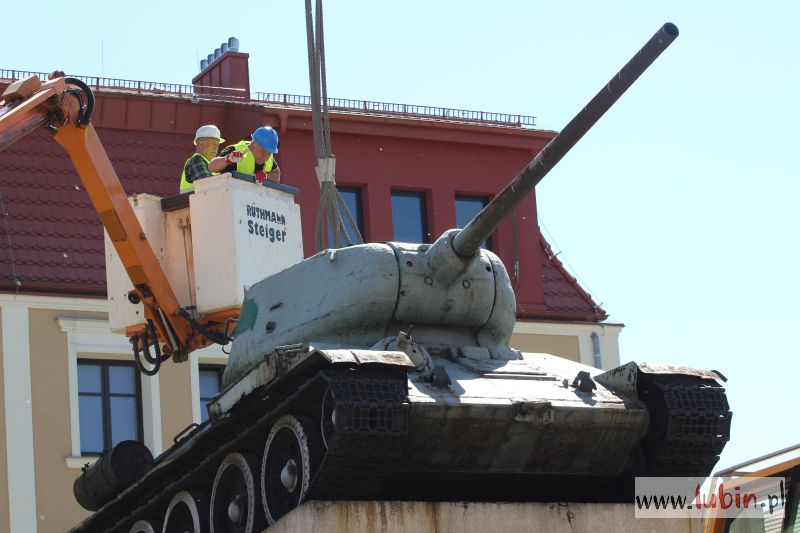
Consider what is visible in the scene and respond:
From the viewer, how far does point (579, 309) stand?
90.5 feet

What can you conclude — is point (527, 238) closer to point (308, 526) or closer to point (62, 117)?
point (62, 117)

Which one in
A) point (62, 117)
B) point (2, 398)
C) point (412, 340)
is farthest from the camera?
point (2, 398)

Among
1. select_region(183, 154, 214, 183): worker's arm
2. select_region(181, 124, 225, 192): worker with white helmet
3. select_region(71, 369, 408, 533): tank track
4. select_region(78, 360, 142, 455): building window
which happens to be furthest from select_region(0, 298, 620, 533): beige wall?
select_region(71, 369, 408, 533): tank track

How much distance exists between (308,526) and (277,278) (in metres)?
3.35

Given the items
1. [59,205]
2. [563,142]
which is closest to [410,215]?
[59,205]

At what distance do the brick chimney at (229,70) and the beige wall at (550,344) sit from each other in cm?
519

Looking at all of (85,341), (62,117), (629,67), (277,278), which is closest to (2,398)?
(85,341)

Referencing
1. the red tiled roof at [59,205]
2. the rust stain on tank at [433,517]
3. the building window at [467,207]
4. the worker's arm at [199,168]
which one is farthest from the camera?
the building window at [467,207]

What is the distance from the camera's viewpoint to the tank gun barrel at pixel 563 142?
13633 mm

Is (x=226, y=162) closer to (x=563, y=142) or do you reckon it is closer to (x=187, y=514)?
(x=187, y=514)

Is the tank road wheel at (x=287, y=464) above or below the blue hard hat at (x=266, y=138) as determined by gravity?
below

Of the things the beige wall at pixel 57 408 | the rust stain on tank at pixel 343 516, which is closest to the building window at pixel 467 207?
the beige wall at pixel 57 408

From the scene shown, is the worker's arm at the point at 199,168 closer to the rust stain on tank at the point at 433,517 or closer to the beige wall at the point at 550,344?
the rust stain on tank at the point at 433,517

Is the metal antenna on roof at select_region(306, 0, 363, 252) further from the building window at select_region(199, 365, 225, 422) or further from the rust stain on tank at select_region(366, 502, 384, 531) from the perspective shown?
the building window at select_region(199, 365, 225, 422)
